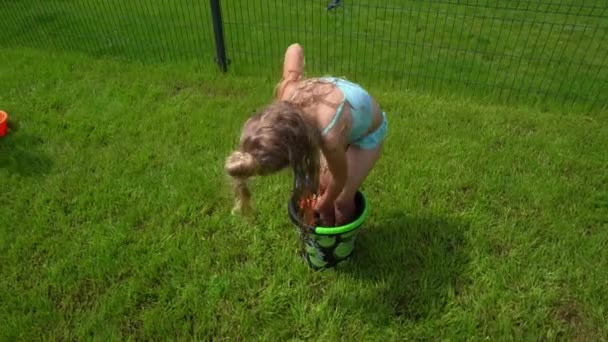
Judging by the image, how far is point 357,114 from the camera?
6.89 ft

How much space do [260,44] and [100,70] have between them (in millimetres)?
1808

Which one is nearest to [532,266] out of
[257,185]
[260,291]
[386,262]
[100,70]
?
[386,262]

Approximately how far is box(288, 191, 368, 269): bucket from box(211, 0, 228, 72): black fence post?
108 inches

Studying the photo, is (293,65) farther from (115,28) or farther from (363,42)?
(115,28)

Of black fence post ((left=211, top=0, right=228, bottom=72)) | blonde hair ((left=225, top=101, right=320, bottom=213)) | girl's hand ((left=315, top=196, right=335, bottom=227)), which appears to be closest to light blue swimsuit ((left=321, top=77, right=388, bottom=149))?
blonde hair ((left=225, top=101, right=320, bottom=213))

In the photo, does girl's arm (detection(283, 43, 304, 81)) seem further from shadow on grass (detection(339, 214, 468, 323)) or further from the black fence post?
the black fence post

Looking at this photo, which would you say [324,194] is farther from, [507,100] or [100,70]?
[100,70]

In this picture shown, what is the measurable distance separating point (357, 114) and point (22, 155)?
9.72ft

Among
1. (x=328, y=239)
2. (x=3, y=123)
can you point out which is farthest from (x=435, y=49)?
(x=3, y=123)

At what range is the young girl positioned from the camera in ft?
5.76

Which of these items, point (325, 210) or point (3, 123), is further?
point (3, 123)

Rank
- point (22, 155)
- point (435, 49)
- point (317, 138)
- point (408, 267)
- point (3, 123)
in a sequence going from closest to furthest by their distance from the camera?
point (317, 138) < point (408, 267) < point (22, 155) < point (3, 123) < point (435, 49)

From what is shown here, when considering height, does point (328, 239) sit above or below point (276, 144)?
below

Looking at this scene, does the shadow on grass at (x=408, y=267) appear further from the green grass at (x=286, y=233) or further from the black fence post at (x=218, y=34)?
the black fence post at (x=218, y=34)
